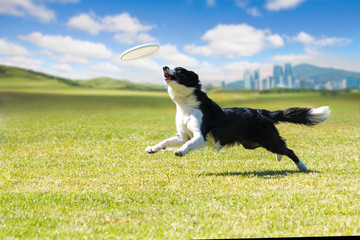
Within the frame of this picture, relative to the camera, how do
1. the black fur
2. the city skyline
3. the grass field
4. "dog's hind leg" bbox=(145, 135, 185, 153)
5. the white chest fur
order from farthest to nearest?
the city skyline, the black fur, the white chest fur, "dog's hind leg" bbox=(145, 135, 185, 153), the grass field

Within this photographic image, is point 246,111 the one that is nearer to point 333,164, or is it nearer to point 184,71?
point 184,71

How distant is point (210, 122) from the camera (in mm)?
5902

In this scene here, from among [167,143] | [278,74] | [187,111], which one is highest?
[278,74]

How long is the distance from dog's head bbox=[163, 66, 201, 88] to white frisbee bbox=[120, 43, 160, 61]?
916 mm

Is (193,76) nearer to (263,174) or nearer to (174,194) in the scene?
(174,194)

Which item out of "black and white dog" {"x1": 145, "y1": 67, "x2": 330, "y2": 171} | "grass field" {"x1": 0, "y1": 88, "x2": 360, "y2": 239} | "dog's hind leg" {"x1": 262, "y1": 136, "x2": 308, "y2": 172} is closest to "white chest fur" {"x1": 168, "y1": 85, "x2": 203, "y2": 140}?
"black and white dog" {"x1": 145, "y1": 67, "x2": 330, "y2": 171}

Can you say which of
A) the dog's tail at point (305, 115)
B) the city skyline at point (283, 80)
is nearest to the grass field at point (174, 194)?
the dog's tail at point (305, 115)

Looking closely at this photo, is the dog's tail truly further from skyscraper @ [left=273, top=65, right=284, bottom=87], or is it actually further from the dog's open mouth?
skyscraper @ [left=273, top=65, right=284, bottom=87]

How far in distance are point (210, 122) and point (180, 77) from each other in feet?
2.86

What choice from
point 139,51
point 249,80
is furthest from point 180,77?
point 249,80

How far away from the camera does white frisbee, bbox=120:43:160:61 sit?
629 centimetres

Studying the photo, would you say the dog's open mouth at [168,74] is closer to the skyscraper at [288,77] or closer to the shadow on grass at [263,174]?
the shadow on grass at [263,174]

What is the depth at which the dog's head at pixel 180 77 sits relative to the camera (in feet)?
18.2

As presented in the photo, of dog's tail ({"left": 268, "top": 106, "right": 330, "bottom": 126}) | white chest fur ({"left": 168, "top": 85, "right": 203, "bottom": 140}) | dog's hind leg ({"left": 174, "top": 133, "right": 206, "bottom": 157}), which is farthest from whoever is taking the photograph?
dog's tail ({"left": 268, "top": 106, "right": 330, "bottom": 126})
